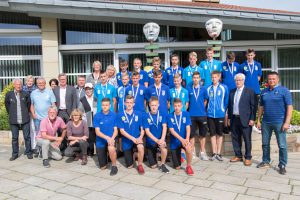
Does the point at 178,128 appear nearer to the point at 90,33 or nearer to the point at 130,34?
the point at 130,34

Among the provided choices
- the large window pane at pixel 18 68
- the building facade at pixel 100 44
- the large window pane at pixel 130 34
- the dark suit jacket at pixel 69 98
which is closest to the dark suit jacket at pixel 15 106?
the dark suit jacket at pixel 69 98

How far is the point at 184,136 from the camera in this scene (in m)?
6.05

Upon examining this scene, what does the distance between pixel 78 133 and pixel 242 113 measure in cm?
329

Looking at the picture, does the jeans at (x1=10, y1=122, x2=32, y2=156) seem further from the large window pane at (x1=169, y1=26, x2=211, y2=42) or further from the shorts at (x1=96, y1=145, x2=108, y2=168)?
the large window pane at (x1=169, y1=26, x2=211, y2=42)

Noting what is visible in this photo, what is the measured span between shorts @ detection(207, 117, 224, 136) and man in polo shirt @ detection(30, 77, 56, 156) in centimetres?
337

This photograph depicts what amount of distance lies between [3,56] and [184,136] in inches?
303

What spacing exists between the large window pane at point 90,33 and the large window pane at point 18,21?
1.08m

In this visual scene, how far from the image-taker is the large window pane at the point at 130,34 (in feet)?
35.3

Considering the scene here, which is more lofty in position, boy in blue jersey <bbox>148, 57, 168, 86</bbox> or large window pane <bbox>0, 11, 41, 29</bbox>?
large window pane <bbox>0, 11, 41, 29</bbox>

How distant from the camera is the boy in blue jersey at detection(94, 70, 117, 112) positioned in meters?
6.63

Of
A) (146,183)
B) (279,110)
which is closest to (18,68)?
(146,183)

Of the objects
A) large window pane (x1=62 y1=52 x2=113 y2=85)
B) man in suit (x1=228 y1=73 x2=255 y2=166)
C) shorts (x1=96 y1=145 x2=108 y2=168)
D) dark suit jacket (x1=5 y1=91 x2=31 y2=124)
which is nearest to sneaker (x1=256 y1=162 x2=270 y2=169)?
man in suit (x1=228 y1=73 x2=255 y2=166)

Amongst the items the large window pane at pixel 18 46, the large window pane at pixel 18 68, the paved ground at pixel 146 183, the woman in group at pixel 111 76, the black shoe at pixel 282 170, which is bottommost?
the paved ground at pixel 146 183

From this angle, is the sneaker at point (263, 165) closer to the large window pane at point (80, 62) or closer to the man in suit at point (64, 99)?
the man in suit at point (64, 99)
